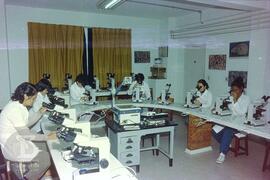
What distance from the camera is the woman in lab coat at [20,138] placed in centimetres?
222

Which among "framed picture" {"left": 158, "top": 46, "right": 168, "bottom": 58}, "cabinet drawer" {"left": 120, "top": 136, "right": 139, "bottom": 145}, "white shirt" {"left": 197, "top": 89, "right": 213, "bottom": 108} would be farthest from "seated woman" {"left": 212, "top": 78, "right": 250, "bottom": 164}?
"framed picture" {"left": 158, "top": 46, "right": 168, "bottom": 58}

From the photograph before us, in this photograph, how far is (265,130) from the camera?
9.52 feet

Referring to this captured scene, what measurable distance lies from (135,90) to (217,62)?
2.34m

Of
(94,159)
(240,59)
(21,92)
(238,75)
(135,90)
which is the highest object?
(240,59)

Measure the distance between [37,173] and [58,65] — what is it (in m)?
3.95

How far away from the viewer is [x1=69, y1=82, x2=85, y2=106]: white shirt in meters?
4.46

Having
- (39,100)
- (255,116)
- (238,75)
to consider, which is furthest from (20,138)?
(238,75)

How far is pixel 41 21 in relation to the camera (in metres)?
5.67

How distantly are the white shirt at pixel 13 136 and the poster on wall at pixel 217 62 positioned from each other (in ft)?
15.0

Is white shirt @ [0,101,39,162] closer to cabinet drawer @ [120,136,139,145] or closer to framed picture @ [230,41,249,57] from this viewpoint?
cabinet drawer @ [120,136,139,145]

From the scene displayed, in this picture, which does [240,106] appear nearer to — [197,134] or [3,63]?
[197,134]

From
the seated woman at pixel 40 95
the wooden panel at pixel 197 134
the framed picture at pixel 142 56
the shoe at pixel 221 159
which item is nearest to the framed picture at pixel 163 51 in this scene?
the framed picture at pixel 142 56

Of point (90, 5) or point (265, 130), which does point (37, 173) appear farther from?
point (90, 5)

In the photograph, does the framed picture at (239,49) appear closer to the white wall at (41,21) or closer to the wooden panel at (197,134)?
the wooden panel at (197,134)
